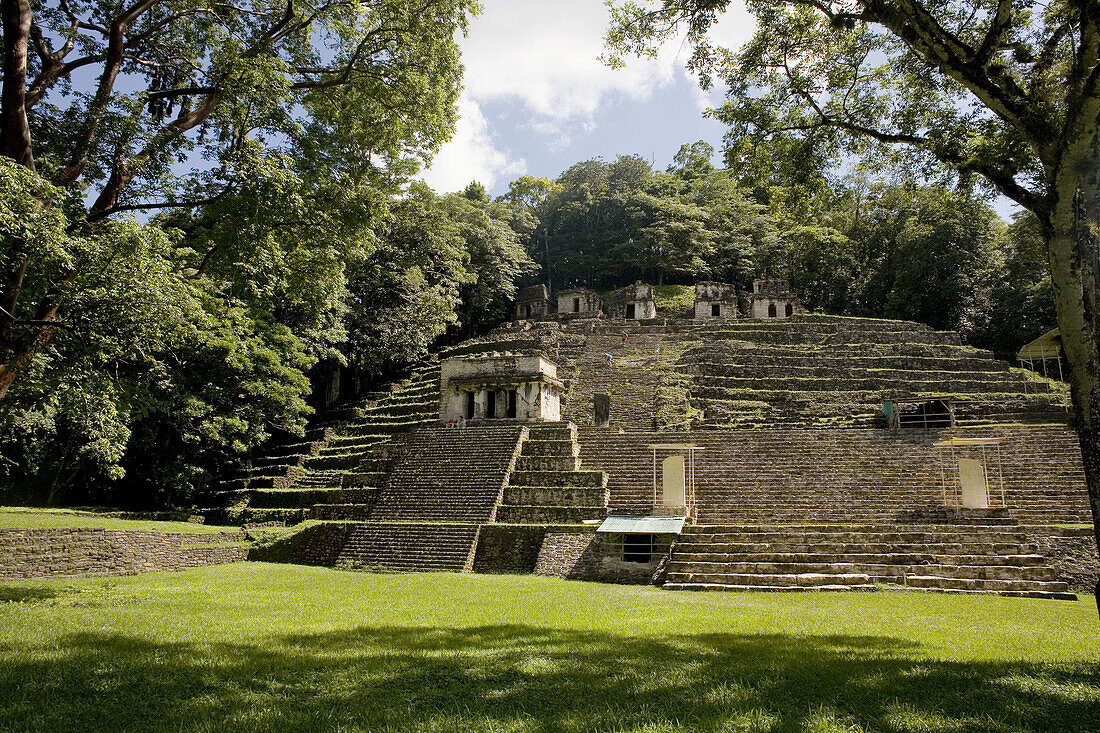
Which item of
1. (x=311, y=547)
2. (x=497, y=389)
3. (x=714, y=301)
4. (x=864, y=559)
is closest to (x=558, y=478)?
(x=497, y=389)

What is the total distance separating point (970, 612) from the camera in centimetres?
944

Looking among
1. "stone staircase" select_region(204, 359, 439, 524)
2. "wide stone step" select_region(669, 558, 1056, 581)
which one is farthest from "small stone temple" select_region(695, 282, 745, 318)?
"wide stone step" select_region(669, 558, 1056, 581)

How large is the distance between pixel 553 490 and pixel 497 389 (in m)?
6.47

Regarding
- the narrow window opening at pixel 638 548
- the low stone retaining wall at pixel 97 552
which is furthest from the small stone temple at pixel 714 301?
the low stone retaining wall at pixel 97 552

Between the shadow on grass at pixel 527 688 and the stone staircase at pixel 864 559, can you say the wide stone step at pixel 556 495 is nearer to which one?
the stone staircase at pixel 864 559

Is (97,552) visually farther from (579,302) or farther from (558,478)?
(579,302)

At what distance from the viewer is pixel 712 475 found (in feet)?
62.5

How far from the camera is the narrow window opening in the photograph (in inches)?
575

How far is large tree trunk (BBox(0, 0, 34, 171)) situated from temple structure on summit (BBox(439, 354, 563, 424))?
15.8 m

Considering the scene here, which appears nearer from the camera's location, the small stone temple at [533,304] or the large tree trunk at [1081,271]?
the large tree trunk at [1081,271]

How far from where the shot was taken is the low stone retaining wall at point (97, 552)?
497 inches

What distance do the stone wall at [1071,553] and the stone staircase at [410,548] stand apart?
36.8 ft

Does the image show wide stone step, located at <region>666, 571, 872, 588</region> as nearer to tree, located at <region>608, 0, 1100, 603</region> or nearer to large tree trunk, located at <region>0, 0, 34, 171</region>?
tree, located at <region>608, 0, 1100, 603</region>

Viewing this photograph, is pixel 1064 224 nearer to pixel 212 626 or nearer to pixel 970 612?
pixel 970 612
